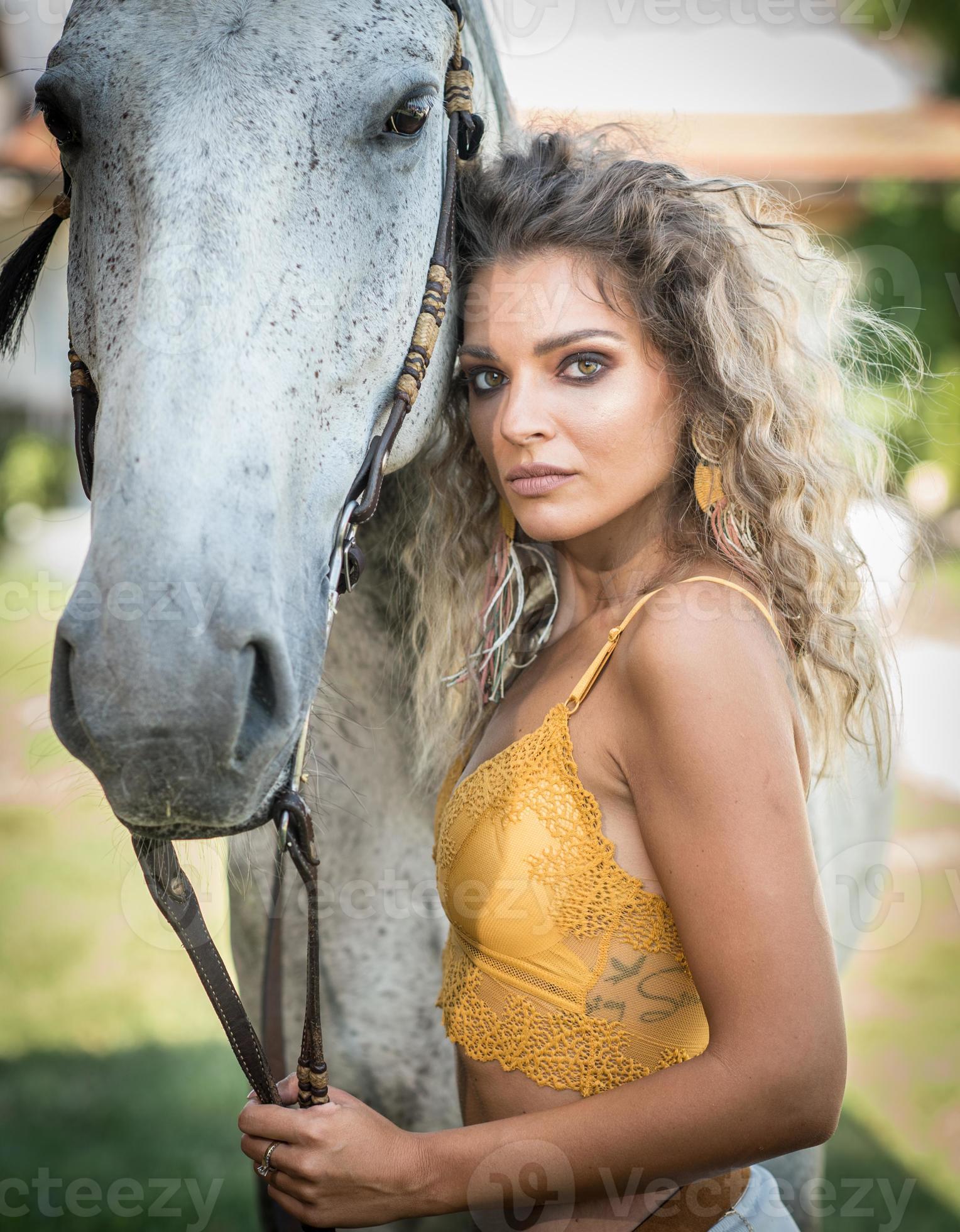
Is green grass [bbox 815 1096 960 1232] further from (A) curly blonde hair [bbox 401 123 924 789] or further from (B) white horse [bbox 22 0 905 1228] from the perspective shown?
(B) white horse [bbox 22 0 905 1228]

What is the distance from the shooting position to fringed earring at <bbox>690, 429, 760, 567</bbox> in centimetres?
151

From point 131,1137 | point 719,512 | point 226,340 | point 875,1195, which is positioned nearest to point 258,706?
point 226,340

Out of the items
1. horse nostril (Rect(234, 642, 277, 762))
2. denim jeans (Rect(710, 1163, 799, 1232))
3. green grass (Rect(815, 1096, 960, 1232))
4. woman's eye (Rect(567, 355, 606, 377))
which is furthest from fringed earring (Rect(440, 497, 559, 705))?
green grass (Rect(815, 1096, 960, 1232))

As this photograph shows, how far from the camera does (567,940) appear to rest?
136 centimetres

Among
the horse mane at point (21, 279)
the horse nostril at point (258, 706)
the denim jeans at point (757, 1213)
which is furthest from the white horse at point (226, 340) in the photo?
the denim jeans at point (757, 1213)

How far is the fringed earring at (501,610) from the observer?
1.81 meters

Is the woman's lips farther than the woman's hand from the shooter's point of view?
Yes

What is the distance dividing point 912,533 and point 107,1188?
10.6 ft

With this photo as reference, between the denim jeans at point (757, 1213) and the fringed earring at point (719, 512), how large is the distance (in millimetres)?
844

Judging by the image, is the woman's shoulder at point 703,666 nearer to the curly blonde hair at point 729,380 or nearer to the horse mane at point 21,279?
the curly blonde hair at point 729,380

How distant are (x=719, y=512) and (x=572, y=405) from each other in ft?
0.88

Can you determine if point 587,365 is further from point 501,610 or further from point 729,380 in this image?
point 501,610

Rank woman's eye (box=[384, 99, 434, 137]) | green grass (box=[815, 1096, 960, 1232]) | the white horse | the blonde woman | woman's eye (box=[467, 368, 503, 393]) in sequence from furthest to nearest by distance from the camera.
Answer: green grass (box=[815, 1096, 960, 1232]) → woman's eye (box=[467, 368, 503, 393]) → woman's eye (box=[384, 99, 434, 137]) → the blonde woman → the white horse

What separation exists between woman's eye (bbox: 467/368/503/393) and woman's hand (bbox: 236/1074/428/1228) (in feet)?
3.47
